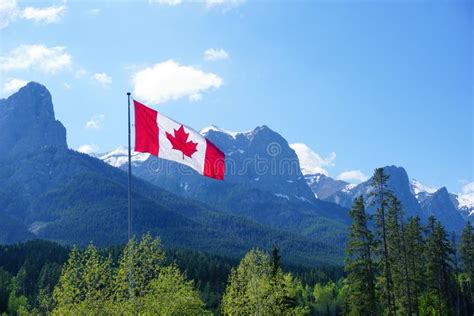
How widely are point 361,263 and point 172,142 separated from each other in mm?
31317

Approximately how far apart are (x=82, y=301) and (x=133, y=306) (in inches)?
143

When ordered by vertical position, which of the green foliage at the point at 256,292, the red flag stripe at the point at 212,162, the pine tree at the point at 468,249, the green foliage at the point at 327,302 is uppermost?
the red flag stripe at the point at 212,162

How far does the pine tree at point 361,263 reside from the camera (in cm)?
5609

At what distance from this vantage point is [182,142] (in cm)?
3158

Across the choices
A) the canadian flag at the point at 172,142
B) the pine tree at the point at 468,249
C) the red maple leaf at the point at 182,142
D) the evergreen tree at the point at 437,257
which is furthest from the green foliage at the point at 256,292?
the pine tree at the point at 468,249

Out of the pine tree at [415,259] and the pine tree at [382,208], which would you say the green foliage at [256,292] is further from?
the pine tree at [415,259]

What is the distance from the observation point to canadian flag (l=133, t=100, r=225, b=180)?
30984 millimetres

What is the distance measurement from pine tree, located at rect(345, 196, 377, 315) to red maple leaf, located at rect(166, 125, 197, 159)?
96.6 feet

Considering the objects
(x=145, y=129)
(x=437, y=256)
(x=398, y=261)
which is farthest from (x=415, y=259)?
(x=145, y=129)

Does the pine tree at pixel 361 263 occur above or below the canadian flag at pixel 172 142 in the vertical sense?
below

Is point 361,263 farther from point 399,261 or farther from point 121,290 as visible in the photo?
point 121,290

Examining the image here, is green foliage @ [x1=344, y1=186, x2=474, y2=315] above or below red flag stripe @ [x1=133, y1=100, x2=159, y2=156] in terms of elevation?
below

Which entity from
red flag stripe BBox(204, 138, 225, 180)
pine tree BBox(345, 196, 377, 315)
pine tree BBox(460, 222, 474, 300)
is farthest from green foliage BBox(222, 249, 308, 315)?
pine tree BBox(460, 222, 474, 300)

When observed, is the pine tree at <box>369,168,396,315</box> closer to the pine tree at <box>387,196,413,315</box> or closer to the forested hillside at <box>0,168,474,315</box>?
the forested hillside at <box>0,168,474,315</box>
